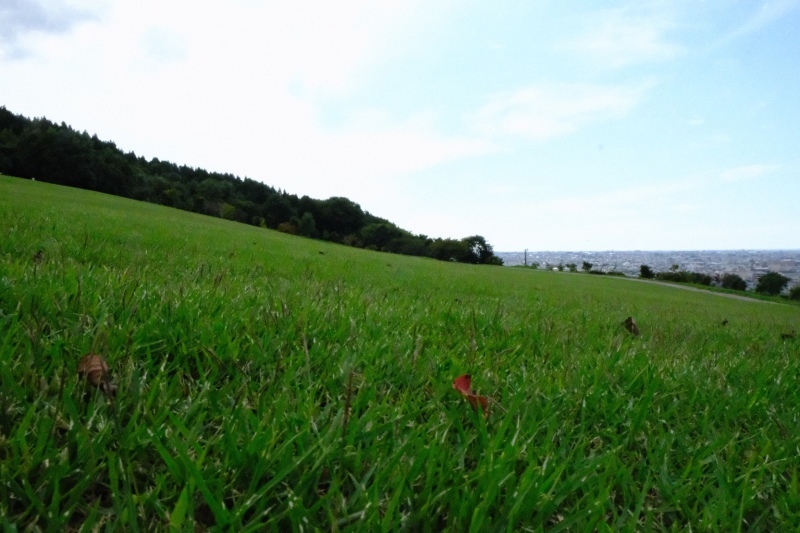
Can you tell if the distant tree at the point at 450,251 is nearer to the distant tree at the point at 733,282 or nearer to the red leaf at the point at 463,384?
the distant tree at the point at 733,282

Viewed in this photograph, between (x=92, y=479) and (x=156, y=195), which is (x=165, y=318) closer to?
(x=92, y=479)

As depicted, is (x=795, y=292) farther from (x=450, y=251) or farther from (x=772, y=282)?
(x=450, y=251)

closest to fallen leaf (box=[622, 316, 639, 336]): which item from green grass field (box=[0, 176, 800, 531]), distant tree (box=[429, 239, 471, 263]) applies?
green grass field (box=[0, 176, 800, 531])

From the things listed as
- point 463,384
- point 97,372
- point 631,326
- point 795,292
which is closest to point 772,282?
point 795,292

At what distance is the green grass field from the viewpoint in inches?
34.2

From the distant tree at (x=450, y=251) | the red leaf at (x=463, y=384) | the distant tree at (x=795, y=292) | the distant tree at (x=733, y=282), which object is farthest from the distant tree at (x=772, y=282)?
→ the red leaf at (x=463, y=384)

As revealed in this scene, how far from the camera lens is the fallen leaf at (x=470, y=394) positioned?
139 centimetres

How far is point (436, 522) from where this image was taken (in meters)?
0.90

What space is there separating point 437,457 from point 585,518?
0.32 m

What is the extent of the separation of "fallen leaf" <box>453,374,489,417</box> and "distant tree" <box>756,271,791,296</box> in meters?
68.0

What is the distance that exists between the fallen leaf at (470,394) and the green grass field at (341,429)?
3 cm

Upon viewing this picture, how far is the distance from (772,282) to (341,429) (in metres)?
70.0

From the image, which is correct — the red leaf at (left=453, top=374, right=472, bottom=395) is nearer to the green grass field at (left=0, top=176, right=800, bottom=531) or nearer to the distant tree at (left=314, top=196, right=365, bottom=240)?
the green grass field at (left=0, top=176, right=800, bottom=531)

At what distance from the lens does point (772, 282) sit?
183 ft
